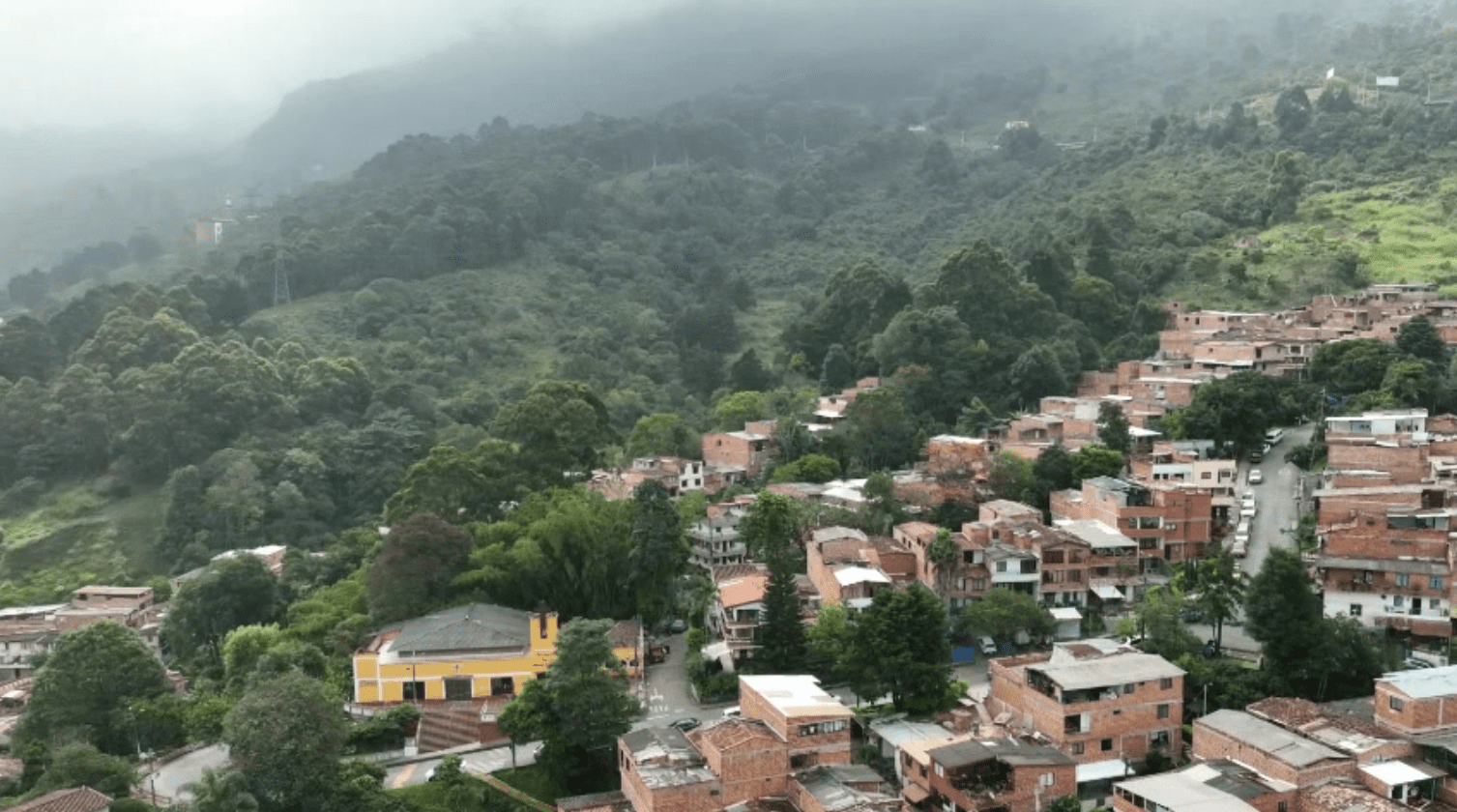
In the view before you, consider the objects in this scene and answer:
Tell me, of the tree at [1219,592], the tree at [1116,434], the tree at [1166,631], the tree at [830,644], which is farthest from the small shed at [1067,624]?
the tree at [1116,434]

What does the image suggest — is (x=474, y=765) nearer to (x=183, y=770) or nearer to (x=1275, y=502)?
(x=183, y=770)

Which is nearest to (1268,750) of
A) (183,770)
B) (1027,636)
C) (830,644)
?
(1027,636)

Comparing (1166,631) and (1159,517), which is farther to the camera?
(1159,517)

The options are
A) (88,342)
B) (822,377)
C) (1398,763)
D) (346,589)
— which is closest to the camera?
(1398,763)

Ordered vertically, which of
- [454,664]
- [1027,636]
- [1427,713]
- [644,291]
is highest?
[644,291]

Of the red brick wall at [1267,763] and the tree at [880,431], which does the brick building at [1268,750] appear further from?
the tree at [880,431]

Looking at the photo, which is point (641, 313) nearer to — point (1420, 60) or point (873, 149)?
point (873, 149)

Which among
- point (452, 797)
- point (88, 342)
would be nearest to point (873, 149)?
point (88, 342)
